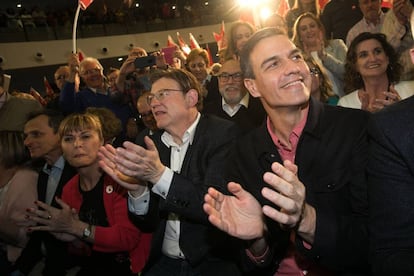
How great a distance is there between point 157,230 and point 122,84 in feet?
7.18

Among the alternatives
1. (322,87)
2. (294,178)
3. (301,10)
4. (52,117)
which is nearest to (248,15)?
(301,10)

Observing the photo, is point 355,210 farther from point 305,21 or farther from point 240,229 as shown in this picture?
point 305,21

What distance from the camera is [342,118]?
5.61ft

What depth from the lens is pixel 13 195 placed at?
2.72 m

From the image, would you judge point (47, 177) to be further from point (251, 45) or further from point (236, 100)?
point (251, 45)

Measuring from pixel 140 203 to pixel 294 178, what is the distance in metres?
1.16

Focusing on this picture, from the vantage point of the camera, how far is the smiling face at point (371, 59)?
2643 millimetres

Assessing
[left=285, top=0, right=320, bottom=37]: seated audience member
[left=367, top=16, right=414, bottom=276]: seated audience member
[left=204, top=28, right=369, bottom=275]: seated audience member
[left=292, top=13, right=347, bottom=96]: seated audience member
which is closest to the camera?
[left=367, top=16, right=414, bottom=276]: seated audience member

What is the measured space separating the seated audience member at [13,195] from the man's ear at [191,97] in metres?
1.34

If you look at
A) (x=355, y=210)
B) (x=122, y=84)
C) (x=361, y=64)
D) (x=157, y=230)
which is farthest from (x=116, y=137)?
(x=355, y=210)

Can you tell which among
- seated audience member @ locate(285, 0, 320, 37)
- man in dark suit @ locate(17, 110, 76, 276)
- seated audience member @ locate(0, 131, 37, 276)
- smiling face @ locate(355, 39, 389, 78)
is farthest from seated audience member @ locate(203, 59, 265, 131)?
seated audience member @ locate(0, 131, 37, 276)

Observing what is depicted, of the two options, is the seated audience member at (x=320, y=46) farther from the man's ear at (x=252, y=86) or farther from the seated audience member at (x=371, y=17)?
the man's ear at (x=252, y=86)

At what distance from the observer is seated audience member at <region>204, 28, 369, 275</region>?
136 centimetres

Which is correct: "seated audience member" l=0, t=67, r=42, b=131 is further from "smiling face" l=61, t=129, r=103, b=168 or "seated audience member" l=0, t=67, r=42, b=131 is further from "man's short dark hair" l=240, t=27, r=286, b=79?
"man's short dark hair" l=240, t=27, r=286, b=79
